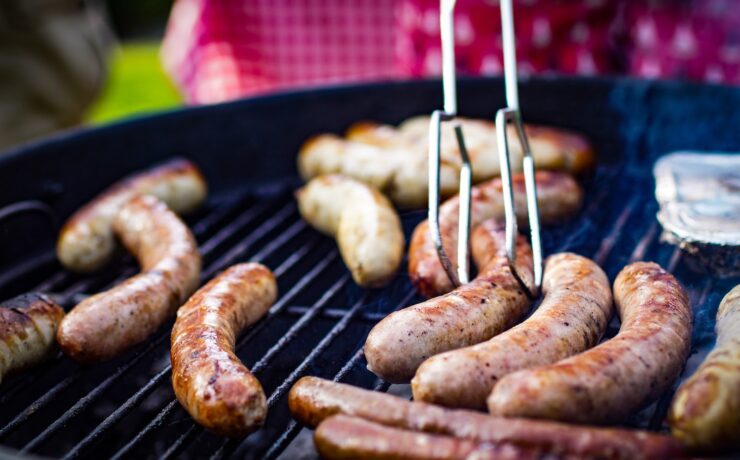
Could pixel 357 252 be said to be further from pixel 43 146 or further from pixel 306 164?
pixel 43 146

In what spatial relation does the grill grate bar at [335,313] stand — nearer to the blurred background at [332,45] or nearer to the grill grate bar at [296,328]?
the grill grate bar at [296,328]

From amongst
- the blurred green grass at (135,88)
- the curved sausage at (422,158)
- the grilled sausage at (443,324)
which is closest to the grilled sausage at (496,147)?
the curved sausage at (422,158)

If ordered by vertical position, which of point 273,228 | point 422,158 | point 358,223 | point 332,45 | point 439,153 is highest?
point 332,45

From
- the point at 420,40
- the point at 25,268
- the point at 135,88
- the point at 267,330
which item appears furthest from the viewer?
the point at 135,88

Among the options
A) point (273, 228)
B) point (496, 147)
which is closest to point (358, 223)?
point (273, 228)

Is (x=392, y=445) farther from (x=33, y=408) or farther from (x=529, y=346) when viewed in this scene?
(x=33, y=408)

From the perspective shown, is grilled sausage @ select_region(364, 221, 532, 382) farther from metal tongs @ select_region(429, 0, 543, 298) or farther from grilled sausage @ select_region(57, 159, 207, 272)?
grilled sausage @ select_region(57, 159, 207, 272)

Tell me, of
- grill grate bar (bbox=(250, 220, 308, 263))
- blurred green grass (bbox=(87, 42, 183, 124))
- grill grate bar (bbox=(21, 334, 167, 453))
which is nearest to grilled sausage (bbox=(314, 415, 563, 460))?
grill grate bar (bbox=(21, 334, 167, 453))
